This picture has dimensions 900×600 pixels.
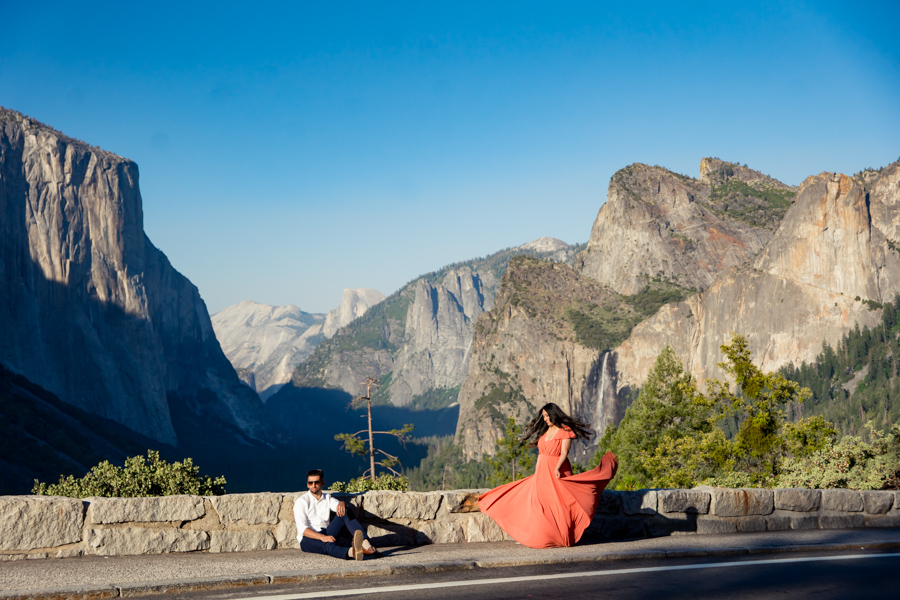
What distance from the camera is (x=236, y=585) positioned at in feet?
27.1

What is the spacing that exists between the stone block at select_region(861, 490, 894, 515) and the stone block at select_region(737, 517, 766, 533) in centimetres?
228

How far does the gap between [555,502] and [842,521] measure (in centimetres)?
599

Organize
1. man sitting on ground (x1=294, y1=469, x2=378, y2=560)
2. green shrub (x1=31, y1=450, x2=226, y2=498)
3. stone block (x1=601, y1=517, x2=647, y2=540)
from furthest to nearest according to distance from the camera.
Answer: green shrub (x1=31, y1=450, x2=226, y2=498), stone block (x1=601, y1=517, x2=647, y2=540), man sitting on ground (x1=294, y1=469, x2=378, y2=560)

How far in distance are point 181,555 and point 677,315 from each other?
196 meters

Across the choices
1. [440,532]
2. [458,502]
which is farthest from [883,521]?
[440,532]

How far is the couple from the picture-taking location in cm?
1009

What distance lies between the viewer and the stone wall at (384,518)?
9281mm

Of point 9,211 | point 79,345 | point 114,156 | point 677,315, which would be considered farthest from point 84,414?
point 677,315

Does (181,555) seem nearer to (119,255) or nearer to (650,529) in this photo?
(650,529)

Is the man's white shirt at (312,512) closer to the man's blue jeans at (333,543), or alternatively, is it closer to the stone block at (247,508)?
the man's blue jeans at (333,543)

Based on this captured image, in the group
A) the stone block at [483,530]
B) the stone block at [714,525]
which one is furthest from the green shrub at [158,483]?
the stone block at [714,525]

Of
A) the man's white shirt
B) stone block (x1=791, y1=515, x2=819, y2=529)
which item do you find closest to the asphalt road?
the man's white shirt

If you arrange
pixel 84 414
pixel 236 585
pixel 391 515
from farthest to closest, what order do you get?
pixel 84 414 < pixel 391 515 < pixel 236 585

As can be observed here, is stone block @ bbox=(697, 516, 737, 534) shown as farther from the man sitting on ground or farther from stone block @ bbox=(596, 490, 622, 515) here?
the man sitting on ground
